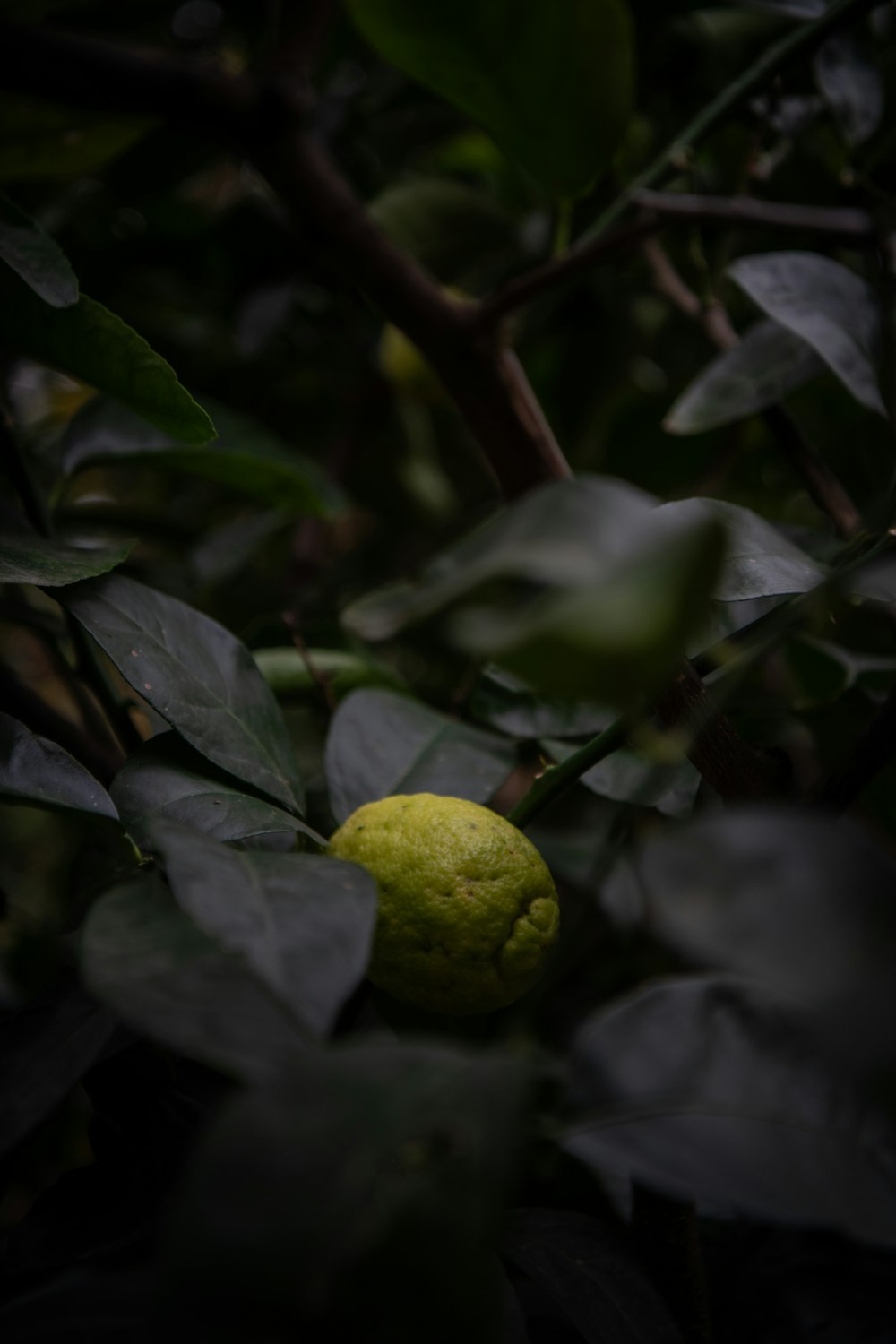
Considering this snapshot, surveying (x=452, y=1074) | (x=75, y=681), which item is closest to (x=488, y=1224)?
(x=452, y=1074)

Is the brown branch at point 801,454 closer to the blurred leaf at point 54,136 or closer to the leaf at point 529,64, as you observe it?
the leaf at point 529,64

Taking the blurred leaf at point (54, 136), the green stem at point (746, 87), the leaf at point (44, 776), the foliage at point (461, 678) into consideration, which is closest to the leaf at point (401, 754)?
the foliage at point (461, 678)

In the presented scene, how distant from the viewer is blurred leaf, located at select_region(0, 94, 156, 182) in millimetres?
695

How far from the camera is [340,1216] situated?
0.22 meters

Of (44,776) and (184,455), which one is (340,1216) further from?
(184,455)

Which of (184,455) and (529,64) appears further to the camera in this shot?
(184,455)

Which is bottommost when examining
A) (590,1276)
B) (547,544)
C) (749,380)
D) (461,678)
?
(461,678)

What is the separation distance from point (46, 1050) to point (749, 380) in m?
0.58

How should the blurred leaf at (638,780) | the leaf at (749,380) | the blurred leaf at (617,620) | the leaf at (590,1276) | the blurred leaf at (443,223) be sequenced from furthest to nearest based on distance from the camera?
1. the blurred leaf at (443,223)
2. the leaf at (749,380)
3. the blurred leaf at (638,780)
4. the leaf at (590,1276)
5. the blurred leaf at (617,620)

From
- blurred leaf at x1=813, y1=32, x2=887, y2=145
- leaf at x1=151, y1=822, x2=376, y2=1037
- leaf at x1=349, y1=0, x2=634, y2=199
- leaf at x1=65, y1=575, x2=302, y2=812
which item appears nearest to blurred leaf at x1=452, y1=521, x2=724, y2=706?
leaf at x1=151, y1=822, x2=376, y2=1037

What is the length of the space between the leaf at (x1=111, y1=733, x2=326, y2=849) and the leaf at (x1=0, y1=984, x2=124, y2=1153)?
0.07m

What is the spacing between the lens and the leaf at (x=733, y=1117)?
0.89 ft

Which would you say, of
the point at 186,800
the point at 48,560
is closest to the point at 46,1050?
the point at 186,800

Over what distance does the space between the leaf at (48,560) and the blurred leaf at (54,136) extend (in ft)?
1.29
